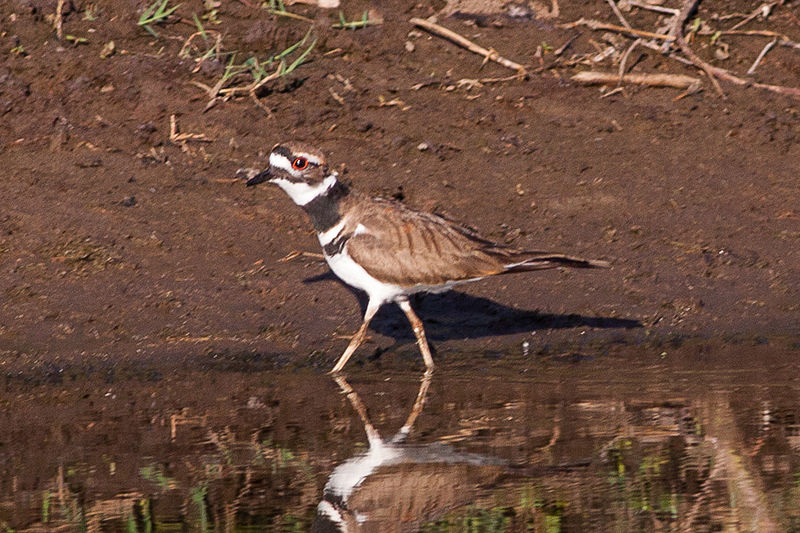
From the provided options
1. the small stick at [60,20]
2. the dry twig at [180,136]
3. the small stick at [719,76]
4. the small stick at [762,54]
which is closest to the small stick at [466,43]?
the small stick at [719,76]

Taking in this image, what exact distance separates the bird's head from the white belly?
0.41 meters

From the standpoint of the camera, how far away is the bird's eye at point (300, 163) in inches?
306

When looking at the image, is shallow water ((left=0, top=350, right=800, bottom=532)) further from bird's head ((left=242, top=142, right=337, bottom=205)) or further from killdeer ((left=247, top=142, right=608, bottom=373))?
bird's head ((left=242, top=142, right=337, bottom=205))

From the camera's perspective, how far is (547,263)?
309 inches

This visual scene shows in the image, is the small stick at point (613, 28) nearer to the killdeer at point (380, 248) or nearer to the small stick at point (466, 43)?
the small stick at point (466, 43)

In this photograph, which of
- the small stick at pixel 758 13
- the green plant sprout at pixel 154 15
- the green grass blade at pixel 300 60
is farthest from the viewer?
the small stick at pixel 758 13

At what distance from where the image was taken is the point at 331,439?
20.8 feet

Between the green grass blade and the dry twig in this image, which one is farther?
the green grass blade

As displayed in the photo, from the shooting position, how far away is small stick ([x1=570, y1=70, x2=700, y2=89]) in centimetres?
1109

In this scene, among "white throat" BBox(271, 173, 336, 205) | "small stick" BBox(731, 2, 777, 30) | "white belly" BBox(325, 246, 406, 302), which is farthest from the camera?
"small stick" BBox(731, 2, 777, 30)

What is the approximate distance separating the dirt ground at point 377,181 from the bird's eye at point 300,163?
1081 millimetres

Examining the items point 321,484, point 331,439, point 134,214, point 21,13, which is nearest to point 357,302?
point 134,214

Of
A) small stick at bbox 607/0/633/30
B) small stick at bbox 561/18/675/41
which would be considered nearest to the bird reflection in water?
small stick at bbox 561/18/675/41

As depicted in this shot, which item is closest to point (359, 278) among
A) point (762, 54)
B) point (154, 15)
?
point (154, 15)
